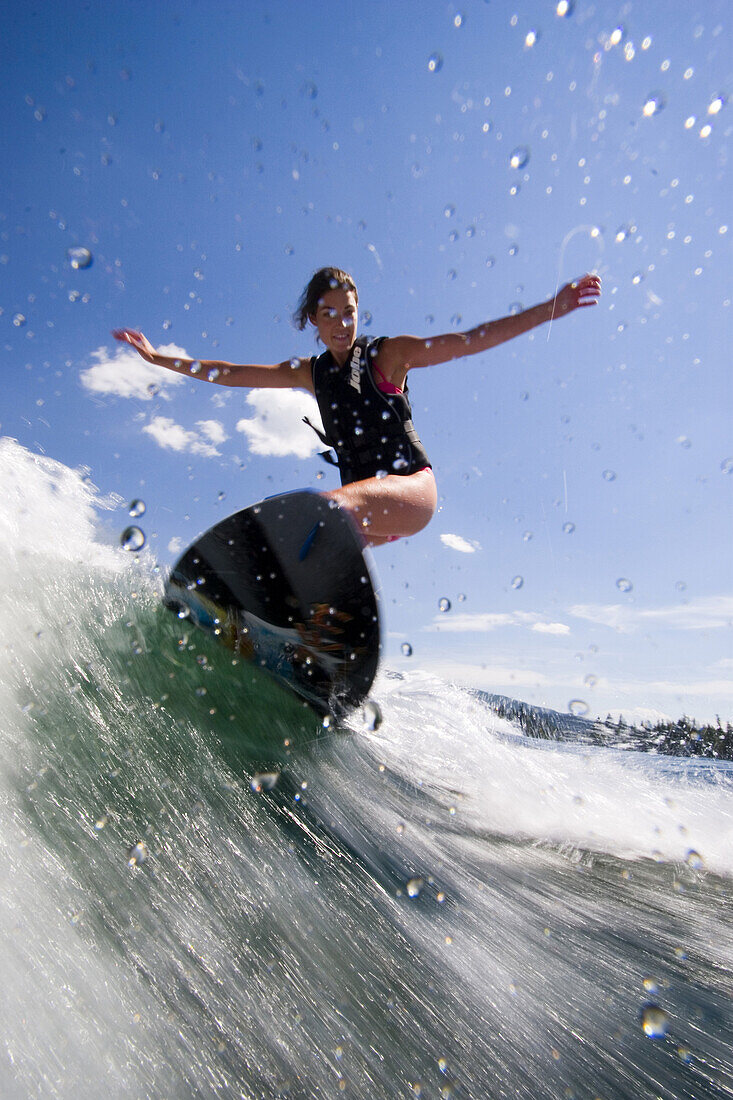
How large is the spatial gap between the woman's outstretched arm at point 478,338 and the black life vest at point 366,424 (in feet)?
0.40

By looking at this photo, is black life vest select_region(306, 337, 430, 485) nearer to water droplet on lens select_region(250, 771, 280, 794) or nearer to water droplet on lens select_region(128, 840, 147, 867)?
water droplet on lens select_region(250, 771, 280, 794)

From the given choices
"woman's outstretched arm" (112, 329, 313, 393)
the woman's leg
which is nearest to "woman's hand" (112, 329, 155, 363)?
"woman's outstretched arm" (112, 329, 313, 393)

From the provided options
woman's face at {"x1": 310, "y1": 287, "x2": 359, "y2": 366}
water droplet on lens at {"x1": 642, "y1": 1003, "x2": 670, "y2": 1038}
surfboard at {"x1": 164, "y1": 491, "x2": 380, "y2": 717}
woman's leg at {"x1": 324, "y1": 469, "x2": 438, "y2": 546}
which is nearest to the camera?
water droplet on lens at {"x1": 642, "y1": 1003, "x2": 670, "y2": 1038}

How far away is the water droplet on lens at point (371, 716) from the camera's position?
2984 mm

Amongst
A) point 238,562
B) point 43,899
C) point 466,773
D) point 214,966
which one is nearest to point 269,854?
Result: point 214,966

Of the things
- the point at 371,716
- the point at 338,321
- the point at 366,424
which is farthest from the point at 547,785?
the point at 338,321

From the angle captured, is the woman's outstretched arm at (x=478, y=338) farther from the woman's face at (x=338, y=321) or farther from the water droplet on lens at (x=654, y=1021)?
the water droplet on lens at (x=654, y=1021)

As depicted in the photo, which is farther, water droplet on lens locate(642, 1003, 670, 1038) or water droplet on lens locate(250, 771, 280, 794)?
water droplet on lens locate(250, 771, 280, 794)

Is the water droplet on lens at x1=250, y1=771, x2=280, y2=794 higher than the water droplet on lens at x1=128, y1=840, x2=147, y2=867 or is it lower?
higher

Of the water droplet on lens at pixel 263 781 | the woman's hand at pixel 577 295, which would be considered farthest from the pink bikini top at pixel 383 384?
the water droplet on lens at pixel 263 781

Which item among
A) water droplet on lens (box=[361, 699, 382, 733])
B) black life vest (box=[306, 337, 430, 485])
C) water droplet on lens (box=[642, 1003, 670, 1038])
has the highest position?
black life vest (box=[306, 337, 430, 485])

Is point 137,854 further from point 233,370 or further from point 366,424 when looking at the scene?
point 233,370

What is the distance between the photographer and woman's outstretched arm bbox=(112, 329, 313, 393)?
11.1ft

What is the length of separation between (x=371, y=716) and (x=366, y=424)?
1.70 meters
